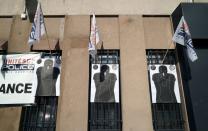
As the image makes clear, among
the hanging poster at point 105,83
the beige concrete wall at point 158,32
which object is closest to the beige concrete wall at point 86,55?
the beige concrete wall at point 158,32

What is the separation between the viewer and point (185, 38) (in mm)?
10719

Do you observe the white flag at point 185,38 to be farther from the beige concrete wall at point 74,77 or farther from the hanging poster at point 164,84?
the beige concrete wall at point 74,77

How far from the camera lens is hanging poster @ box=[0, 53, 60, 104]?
11273 mm

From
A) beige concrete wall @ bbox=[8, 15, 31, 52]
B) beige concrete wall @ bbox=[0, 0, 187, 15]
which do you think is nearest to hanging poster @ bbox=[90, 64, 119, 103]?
beige concrete wall @ bbox=[0, 0, 187, 15]

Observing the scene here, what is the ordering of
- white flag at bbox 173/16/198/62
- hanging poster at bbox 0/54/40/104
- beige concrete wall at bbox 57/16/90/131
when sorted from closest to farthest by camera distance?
white flag at bbox 173/16/198/62, beige concrete wall at bbox 57/16/90/131, hanging poster at bbox 0/54/40/104

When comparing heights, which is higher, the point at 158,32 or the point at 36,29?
the point at 158,32

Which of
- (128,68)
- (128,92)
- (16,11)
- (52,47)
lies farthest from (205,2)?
(16,11)

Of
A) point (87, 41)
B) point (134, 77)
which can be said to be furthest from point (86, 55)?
point (134, 77)

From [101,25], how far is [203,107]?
5.92m

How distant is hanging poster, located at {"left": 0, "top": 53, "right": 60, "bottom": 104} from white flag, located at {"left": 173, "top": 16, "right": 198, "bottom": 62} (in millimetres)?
5522

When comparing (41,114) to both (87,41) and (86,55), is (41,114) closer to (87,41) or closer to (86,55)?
(86,55)

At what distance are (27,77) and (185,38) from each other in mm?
7084

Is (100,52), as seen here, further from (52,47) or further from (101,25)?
(52,47)

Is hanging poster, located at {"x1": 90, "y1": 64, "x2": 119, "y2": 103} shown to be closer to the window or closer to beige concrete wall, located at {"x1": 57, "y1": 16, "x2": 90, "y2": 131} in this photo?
beige concrete wall, located at {"x1": 57, "y1": 16, "x2": 90, "y2": 131}
